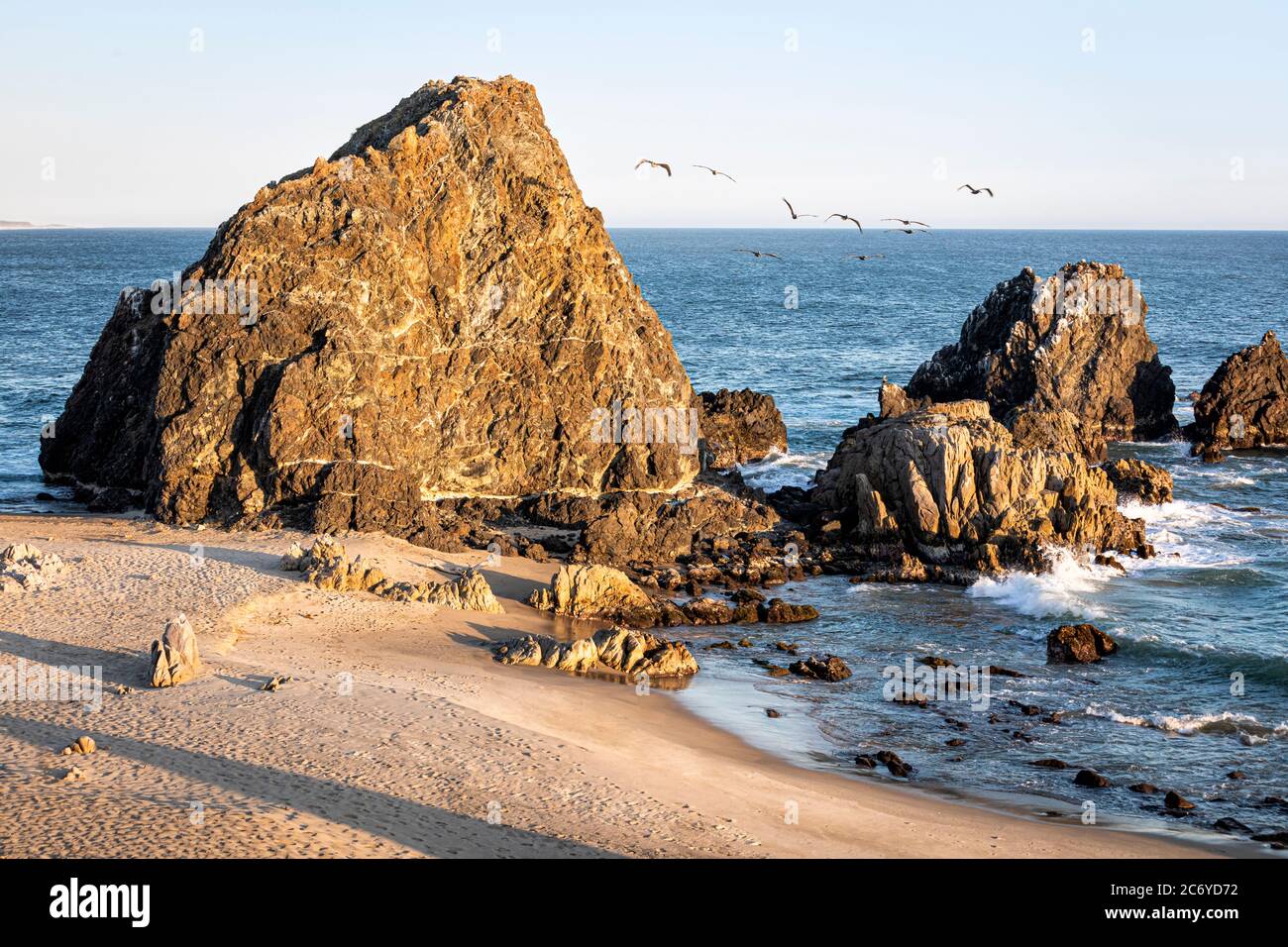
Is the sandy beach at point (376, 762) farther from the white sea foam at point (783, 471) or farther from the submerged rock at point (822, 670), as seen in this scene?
→ the white sea foam at point (783, 471)

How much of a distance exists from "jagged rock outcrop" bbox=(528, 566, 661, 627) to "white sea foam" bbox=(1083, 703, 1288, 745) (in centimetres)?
1084

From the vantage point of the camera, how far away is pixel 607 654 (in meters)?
27.4

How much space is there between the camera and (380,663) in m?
25.3

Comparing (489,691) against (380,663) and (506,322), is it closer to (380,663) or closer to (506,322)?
(380,663)

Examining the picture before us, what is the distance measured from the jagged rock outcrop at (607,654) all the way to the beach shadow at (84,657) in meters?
7.40

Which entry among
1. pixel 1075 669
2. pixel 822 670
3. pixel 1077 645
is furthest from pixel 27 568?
pixel 1077 645

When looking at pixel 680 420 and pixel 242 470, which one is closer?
pixel 242 470

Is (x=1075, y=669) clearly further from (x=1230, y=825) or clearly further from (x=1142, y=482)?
(x=1142, y=482)

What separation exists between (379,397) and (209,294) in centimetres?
574

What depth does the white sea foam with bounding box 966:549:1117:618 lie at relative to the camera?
32.7 m

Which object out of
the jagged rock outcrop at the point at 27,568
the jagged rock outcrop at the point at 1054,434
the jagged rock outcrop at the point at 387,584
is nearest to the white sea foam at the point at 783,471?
the jagged rock outcrop at the point at 1054,434

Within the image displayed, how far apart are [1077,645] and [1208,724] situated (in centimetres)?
429
